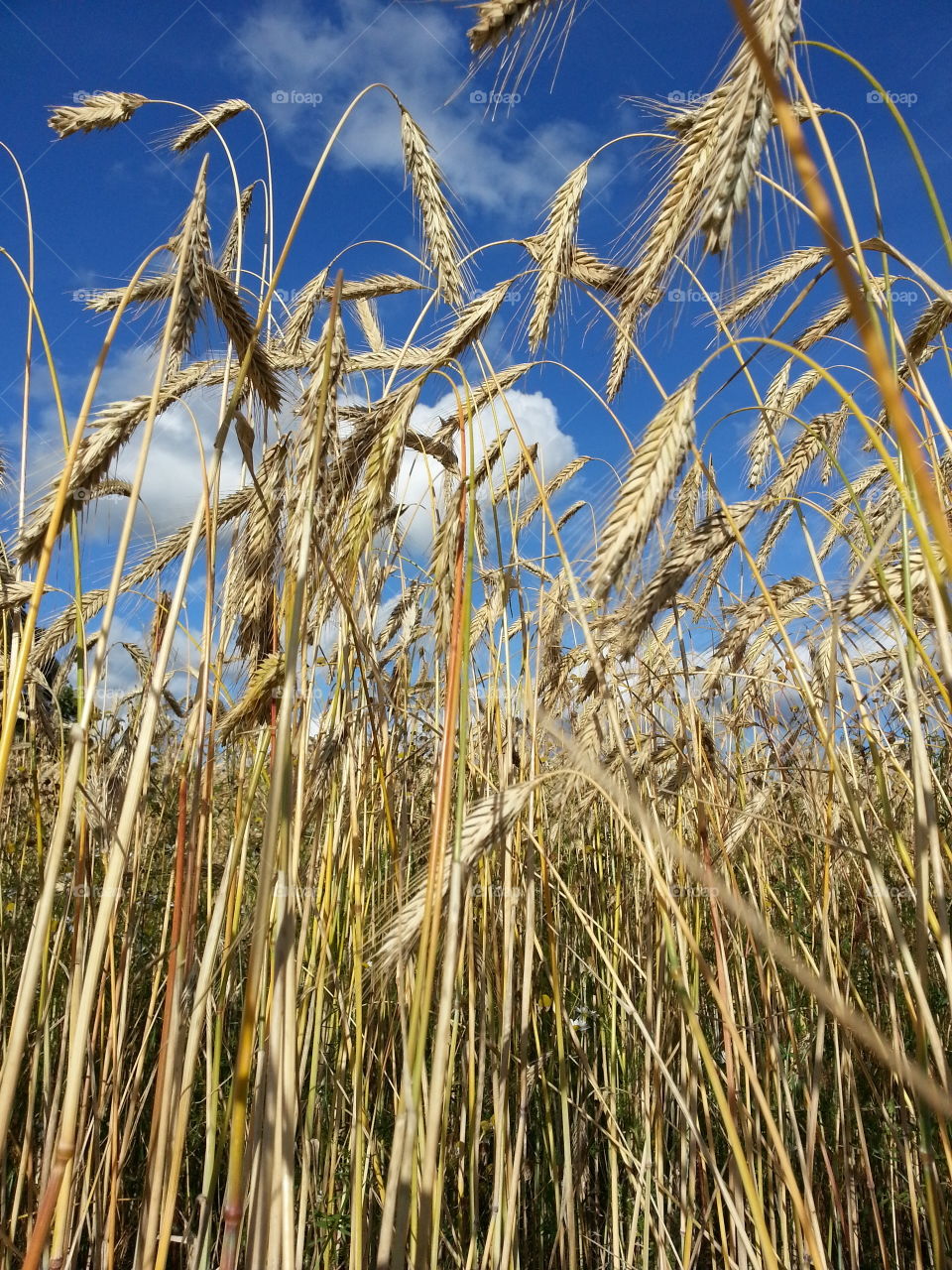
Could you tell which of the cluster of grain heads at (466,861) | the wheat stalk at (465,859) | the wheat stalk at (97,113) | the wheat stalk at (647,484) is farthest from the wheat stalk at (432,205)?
the wheat stalk at (465,859)

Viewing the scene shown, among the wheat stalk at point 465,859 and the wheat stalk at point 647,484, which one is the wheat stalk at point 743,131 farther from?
the wheat stalk at point 465,859

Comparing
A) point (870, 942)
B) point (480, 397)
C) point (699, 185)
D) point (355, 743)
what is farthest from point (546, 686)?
point (699, 185)

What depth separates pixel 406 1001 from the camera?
1.62 m

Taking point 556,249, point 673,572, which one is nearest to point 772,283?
point 556,249

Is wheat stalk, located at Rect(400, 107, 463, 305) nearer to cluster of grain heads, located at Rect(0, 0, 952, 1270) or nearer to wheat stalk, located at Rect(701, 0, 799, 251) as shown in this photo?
cluster of grain heads, located at Rect(0, 0, 952, 1270)

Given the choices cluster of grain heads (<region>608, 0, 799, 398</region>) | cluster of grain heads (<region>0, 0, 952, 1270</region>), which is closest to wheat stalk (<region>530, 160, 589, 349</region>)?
cluster of grain heads (<region>0, 0, 952, 1270</region>)

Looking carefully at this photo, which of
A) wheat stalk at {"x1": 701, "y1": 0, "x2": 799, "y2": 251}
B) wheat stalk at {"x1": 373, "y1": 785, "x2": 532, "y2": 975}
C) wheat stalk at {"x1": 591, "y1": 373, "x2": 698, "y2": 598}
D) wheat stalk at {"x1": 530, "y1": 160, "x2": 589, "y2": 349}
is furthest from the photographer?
wheat stalk at {"x1": 530, "y1": 160, "x2": 589, "y2": 349}

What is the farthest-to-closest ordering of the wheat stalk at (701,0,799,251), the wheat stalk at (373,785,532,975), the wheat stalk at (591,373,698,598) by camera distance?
the wheat stalk at (373,785,532,975)
the wheat stalk at (591,373,698,598)
the wheat stalk at (701,0,799,251)

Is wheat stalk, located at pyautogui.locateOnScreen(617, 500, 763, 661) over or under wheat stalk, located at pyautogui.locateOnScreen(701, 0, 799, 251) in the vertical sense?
under

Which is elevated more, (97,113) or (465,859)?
(97,113)

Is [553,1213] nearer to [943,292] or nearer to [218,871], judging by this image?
[218,871]

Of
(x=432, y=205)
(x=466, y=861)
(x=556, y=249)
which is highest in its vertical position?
(x=432, y=205)

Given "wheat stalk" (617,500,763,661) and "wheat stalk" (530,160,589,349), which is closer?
"wheat stalk" (617,500,763,661)

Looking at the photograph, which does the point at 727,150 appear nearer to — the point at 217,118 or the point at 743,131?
the point at 743,131
